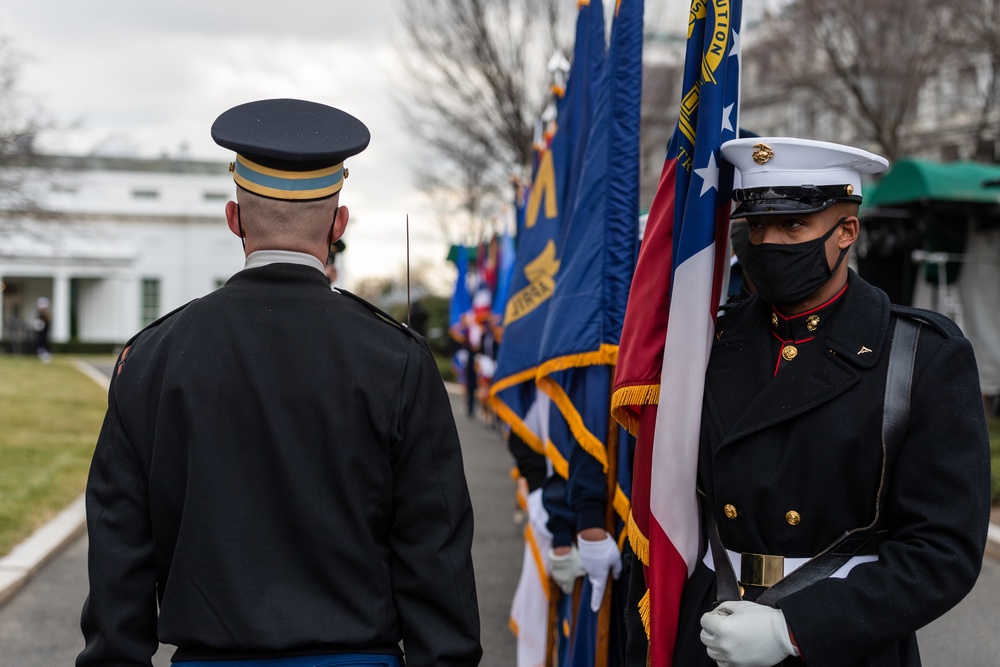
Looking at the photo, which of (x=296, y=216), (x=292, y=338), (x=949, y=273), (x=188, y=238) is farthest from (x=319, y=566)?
(x=188, y=238)

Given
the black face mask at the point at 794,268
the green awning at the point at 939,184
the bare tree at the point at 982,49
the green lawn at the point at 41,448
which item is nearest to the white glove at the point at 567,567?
the black face mask at the point at 794,268

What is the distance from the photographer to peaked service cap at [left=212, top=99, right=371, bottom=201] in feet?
6.84

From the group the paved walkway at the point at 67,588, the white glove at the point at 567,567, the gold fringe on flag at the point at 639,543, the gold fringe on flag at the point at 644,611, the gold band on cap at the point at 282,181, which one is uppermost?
the gold band on cap at the point at 282,181

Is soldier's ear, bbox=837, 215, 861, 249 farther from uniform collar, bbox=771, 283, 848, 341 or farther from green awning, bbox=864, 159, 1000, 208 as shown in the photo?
green awning, bbox=864, 159, 1000, 208

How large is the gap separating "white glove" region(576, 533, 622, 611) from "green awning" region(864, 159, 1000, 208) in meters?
8.78

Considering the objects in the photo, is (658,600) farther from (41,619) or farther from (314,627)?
(41,619)

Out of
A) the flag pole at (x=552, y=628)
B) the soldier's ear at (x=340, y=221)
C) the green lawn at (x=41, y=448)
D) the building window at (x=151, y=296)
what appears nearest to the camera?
the soldier's ear at (x=340, y=221)

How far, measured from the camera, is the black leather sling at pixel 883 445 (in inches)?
82.4

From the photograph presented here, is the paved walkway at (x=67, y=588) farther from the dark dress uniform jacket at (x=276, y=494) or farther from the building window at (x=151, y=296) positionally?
the building window at (x=151, y=296)

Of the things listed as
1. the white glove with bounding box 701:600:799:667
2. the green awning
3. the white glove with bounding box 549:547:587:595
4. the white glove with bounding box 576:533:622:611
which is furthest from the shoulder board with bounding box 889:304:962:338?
the green awning

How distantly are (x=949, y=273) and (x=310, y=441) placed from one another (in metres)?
11.9

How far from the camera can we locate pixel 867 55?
18594 mm

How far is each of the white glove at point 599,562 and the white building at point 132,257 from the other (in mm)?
51737

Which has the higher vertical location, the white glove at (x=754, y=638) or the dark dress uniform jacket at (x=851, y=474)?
the dark dress uniform jacket at (x=851, y=474)
